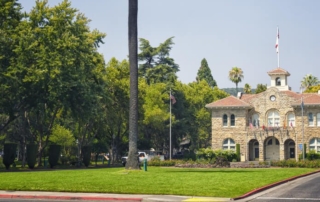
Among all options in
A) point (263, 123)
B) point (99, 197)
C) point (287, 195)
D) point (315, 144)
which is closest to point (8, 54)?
point (99, 197)

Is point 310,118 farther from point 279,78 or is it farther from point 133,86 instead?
point 133,86

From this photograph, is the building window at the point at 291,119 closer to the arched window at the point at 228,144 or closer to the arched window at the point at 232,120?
the arched window at the point at 232,120

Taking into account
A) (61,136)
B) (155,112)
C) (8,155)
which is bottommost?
(8,155)

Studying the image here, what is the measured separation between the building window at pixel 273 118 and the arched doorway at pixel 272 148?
2313mm

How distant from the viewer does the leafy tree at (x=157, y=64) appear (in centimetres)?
9369

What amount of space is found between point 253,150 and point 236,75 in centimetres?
4546

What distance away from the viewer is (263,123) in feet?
267

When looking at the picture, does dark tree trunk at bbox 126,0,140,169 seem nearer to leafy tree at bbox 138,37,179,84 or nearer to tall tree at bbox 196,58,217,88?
leafy tree at bbox 138,37,179,84

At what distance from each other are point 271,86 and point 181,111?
17.7 meters

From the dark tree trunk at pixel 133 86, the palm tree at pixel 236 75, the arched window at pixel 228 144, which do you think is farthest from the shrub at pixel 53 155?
the palm tree at pixel 236 75

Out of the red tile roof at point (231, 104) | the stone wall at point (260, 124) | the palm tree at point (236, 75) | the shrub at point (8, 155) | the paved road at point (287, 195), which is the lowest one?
the paved road at point (287, 195)

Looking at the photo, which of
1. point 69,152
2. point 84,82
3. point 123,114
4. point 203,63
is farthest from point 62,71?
point 203,63

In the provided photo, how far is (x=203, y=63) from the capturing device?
5281 inches

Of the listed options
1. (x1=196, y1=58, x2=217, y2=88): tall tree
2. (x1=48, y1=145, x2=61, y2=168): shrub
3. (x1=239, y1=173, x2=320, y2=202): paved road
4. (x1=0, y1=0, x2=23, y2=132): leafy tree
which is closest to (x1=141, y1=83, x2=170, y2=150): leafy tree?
(x1=48, y1=145, x2=61, y2=168): shrub
